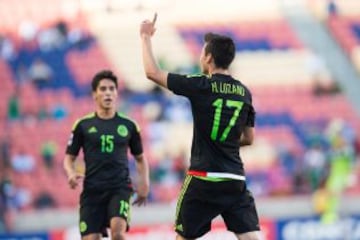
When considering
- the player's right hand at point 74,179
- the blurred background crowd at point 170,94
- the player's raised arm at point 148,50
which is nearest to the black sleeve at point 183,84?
the player's raised arm at point 148,50

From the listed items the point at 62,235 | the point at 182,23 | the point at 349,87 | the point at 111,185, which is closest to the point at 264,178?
the point at 349,87

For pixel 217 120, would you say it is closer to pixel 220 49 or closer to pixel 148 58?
pixel 220 49

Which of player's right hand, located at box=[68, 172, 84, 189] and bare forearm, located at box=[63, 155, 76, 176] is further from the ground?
bare forearm, located at box=[63, 155, 76, 176]

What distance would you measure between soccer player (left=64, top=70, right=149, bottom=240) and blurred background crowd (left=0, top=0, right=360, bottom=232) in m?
9.52

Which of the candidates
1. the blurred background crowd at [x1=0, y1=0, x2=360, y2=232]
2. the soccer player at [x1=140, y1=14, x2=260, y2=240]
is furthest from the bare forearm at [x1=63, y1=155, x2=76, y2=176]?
the blurred background crowd at [x1=0, y1=0, x2=360, y2=232]

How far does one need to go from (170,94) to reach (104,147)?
510 inches

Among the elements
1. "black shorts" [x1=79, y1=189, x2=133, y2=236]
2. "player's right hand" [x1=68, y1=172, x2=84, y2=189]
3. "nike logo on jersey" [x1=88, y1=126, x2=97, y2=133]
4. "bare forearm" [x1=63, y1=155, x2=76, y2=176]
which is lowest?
"black shorts" [x1=79, y1=189, x2=133, y2=236]

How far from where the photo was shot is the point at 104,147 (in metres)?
9.29

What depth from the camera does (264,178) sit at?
2073 centimetres

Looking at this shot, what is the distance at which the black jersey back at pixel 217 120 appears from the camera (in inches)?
276

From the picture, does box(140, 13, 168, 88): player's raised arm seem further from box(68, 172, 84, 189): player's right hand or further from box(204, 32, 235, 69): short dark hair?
box(68, 172, 84, 189): player's right hand

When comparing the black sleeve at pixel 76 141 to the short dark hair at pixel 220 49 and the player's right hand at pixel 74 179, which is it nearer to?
the player's right hand at pixel 74 179

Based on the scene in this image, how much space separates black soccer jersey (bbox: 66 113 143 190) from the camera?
30.5ft

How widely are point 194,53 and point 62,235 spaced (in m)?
11.2
